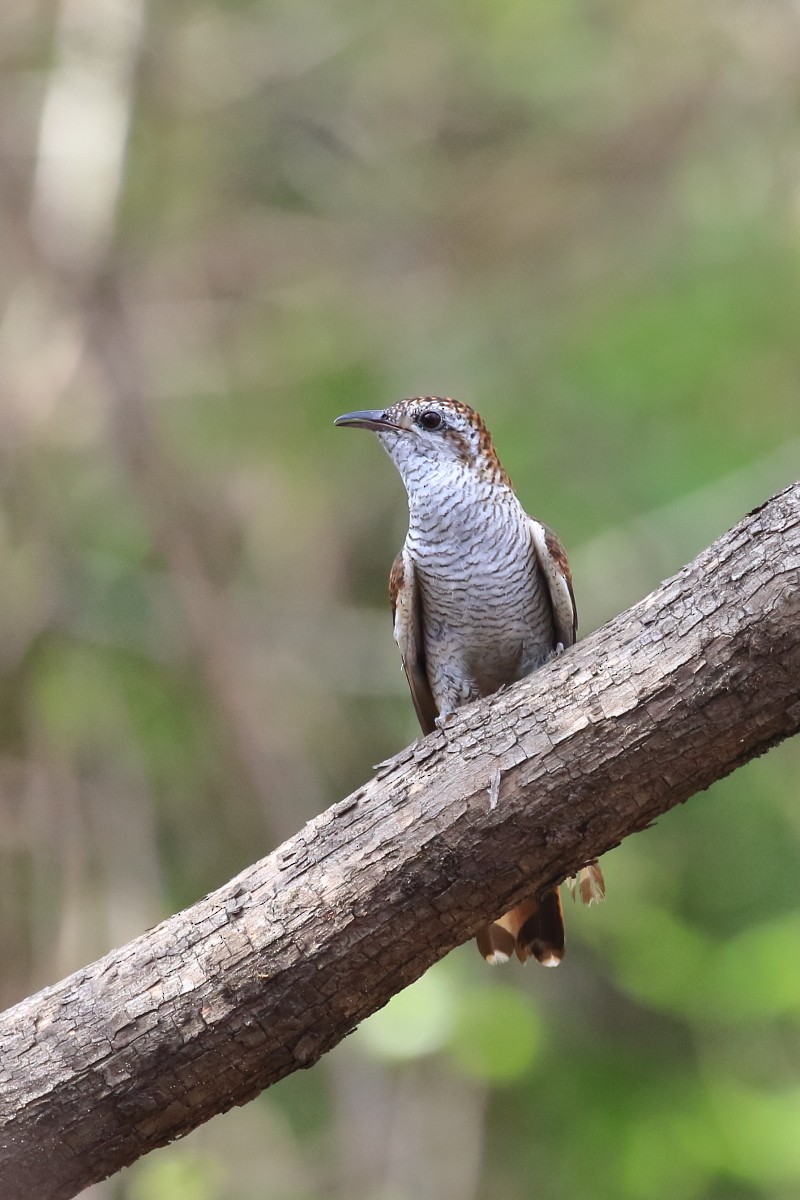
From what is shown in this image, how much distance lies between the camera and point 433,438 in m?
4.32

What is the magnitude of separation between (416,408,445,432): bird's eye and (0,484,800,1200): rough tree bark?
150 centimetres

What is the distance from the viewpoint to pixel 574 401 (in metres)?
7.49

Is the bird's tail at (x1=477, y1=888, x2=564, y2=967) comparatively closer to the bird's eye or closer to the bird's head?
Result: the bird's head

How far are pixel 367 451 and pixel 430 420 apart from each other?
3.80 m

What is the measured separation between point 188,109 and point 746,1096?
6.53 metres

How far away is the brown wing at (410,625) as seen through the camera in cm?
425

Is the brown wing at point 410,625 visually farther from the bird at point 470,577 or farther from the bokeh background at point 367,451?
the bokeh background at point 367,451

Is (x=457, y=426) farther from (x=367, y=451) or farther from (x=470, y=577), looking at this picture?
(x=367, y=451)

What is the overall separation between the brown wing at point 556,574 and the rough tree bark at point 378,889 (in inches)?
44.6

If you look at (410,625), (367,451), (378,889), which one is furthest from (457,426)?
(367,451)

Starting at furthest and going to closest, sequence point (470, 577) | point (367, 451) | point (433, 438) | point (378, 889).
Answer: point (367, 451) → point (433, 438) → point (470, 577) → point (378, 889)

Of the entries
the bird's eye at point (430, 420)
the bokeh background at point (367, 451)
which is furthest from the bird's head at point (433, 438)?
the bokeh background at point (367, 451)

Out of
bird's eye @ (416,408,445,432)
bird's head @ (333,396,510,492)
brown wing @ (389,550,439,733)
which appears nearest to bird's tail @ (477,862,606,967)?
brown wing @ (389,550,439,733)

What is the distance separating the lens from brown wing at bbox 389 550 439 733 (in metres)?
4.25
